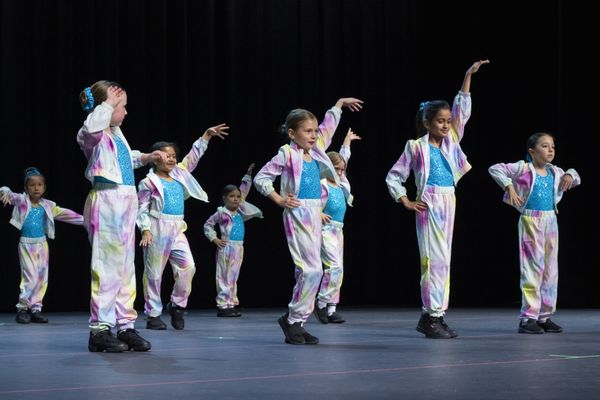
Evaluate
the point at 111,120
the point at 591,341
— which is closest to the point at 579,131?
the point at 591,341

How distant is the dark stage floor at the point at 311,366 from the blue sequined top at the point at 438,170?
913 mm

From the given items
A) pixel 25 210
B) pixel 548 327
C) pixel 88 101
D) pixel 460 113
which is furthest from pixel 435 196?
pixel 25 210

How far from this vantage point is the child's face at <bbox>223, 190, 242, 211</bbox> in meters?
9.43

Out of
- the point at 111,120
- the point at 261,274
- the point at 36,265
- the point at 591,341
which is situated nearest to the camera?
the point at 111,120

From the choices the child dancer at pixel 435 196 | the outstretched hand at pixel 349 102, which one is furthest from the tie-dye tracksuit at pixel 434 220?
the outstretched hand at pixel 349 102

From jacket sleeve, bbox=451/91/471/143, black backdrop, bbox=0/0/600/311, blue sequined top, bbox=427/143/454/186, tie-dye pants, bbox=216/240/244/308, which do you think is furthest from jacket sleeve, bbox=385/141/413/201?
black backdrop, bbox=0/0/600/311

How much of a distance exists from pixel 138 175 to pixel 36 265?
209cm

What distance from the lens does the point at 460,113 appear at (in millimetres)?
6082

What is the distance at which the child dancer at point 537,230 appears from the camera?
6.37 metres

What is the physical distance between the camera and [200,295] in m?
10.5

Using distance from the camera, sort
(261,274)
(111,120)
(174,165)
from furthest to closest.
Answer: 1. (261,274)
2. (174,165)
3. (111,120)

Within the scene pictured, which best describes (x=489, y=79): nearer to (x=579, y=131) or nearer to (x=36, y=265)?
(x=579, y=131)

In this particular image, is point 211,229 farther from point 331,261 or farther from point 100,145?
point 100,145

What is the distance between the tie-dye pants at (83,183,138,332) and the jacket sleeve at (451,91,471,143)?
85.4 inches
